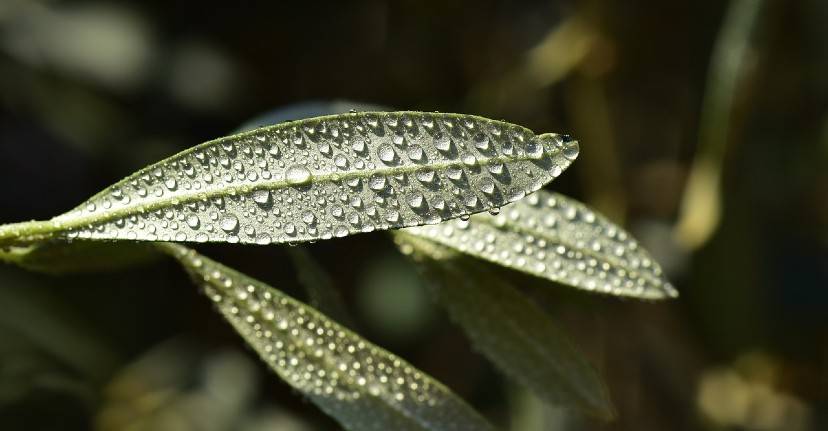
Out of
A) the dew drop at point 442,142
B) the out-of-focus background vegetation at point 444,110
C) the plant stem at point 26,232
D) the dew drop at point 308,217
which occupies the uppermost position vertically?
the out-of-focus background vegetation at point 444,110

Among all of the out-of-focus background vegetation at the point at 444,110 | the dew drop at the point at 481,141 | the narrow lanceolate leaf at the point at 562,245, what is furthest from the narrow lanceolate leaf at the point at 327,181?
the out-of-focus background vegetation at the point at 444,110

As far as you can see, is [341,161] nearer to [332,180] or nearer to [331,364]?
[332,180]

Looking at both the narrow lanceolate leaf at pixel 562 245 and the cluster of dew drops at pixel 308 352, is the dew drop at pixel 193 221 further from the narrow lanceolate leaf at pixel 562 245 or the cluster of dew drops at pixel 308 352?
the narrow lanceolate leaf at pixel 562 245

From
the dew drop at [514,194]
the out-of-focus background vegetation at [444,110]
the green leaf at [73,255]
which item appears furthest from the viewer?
the out-of-focus background vegetation at [444,110]

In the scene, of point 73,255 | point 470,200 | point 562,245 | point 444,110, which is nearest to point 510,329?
point 562,245

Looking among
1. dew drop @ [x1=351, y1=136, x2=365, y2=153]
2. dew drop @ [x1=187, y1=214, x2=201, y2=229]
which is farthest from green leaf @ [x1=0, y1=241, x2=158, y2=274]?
dew drop @ [x1=351, y1=136, x2=365, y2=153]

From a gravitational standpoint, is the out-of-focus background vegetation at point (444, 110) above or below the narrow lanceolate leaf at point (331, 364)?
above
